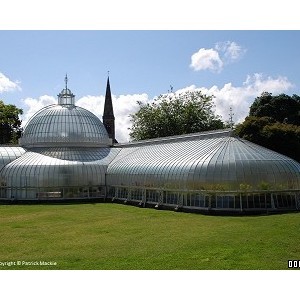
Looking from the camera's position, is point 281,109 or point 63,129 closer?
point 63,129

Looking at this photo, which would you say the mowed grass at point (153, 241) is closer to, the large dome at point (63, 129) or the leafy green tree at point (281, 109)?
the large dome at point (63, 129)

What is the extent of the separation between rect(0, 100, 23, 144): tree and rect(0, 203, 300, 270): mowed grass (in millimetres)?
56835

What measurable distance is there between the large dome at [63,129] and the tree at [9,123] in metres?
29.4

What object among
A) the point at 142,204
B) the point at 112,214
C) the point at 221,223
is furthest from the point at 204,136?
the point at 221,223

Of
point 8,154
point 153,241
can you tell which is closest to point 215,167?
point 153,241

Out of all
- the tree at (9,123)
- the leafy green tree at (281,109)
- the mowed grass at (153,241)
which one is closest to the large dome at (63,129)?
the mowed grass at (153,241)

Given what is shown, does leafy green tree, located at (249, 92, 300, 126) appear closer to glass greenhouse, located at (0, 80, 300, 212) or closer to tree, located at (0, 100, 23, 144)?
glass greenhouse, located at (0, 80, 300, 212)

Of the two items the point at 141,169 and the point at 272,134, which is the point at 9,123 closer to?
the point at 141,169

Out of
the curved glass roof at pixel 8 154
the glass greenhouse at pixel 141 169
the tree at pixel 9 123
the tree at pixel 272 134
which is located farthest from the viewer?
the tree at pixel 9 123

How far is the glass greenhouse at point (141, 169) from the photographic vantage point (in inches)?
1324

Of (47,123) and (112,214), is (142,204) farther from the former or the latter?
(47,123)

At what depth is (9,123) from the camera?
8956 cm

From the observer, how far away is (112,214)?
36.5 m

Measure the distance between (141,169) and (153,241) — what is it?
67.7 feet
